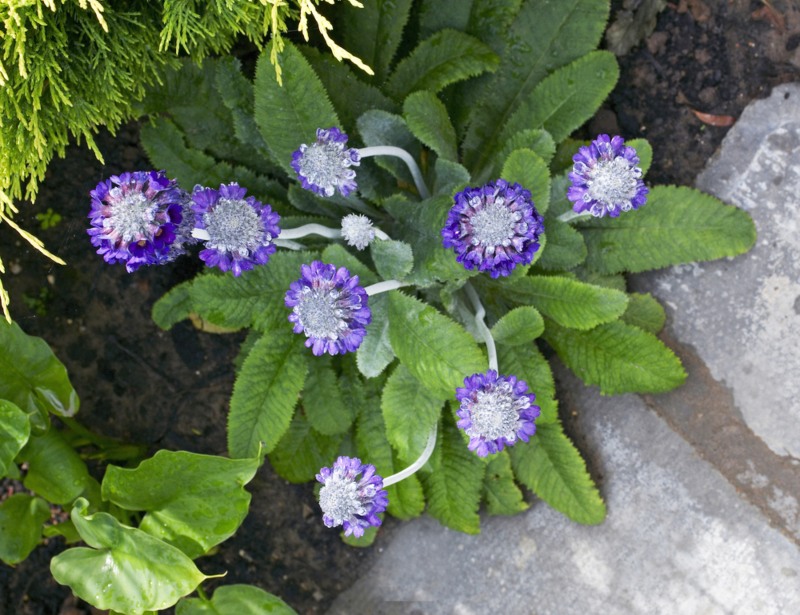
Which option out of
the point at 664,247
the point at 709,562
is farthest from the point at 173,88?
the point at 709,562

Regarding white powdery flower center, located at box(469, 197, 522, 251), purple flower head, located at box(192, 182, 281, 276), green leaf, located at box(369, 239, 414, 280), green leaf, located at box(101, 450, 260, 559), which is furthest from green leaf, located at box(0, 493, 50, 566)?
white powdery flower center, located at box(469, 197, 522, 251)

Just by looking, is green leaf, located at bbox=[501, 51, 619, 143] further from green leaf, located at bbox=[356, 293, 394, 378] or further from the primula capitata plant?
green leaf, located at bbox=[356, 293, 394, 378]

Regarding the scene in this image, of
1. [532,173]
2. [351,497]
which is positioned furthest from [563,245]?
[351,497]

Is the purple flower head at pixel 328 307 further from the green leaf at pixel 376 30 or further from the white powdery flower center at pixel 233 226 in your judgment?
the green leaf at pixel 376 30

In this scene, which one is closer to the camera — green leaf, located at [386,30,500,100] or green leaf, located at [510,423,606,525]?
green leaf, located at [386,30,500,100]

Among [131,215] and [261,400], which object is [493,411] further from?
[131,215]

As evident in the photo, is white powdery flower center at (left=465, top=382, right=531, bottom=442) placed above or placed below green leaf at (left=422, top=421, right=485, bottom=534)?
above
